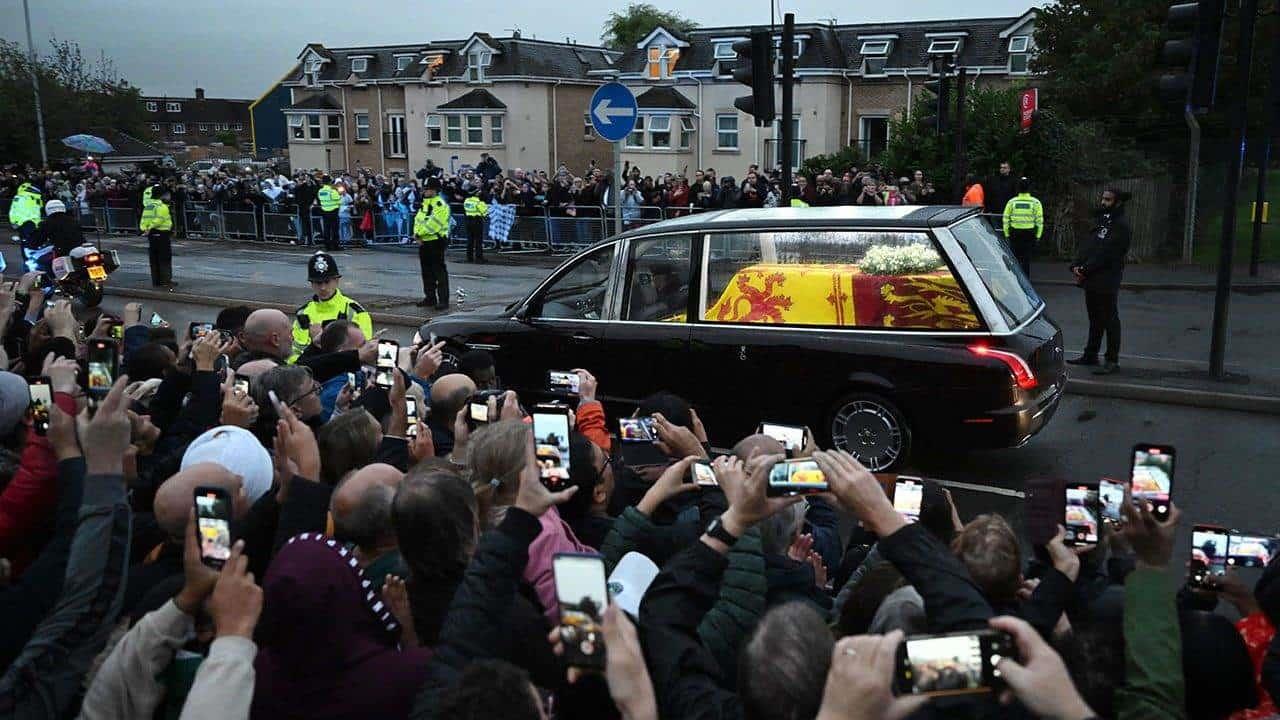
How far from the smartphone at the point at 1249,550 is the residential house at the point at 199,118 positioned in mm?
123599

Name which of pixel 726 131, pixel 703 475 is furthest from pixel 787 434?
pixel 726 131

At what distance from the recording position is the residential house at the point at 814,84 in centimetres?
3975

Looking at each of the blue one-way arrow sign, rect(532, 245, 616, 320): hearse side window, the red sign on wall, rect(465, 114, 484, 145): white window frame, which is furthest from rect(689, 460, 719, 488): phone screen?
rect(465, 114, 484, 145): white window frame

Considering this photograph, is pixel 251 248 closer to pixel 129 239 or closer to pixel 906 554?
pixel 129 239

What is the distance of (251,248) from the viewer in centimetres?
2648

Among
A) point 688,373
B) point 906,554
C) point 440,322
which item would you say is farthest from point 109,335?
point 906,554

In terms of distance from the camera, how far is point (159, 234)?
62.0ft

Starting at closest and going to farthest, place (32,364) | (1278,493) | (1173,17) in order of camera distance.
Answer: (32,364) → (1278,493) → (1173,17)

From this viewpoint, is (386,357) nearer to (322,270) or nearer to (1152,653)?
(322,270)

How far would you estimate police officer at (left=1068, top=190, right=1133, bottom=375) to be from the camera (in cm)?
1080

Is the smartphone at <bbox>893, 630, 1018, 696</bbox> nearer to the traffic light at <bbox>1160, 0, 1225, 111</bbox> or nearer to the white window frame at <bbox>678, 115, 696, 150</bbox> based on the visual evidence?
the traffic light at <bbox>1160, 0, 1225, 111</bbox>

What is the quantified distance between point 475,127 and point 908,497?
152ft

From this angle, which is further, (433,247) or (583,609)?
(433,247)

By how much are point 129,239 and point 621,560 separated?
3033 centimetres
